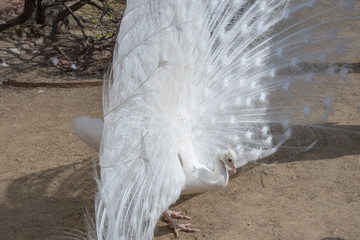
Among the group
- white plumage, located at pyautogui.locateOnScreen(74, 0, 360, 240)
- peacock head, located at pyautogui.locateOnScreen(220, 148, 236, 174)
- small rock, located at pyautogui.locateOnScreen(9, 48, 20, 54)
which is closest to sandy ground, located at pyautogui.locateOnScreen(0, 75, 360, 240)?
white plumage, located at pyautogui.locateOnScreen(74, 0, 360, 240)

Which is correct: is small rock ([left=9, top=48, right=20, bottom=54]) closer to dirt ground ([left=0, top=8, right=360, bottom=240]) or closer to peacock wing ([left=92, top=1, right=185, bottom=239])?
dirt ground ([left=0, top=8, right=360, bottom=240])

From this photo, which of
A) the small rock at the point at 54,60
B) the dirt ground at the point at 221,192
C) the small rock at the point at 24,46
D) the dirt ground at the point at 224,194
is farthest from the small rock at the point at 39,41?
the dirt ground at the point at 224,194

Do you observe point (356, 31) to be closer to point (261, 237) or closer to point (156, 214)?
point (261, 237)

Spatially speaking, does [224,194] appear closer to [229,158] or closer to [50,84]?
[229,158]

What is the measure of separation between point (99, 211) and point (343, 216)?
7.03ft

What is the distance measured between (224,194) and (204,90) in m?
1.01

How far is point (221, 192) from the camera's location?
14.8 feet

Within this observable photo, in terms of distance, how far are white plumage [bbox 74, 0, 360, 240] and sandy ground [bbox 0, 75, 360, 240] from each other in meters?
0.30

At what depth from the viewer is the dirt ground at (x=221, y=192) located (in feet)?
13.1

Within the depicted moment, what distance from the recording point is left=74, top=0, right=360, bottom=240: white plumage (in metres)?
3.24

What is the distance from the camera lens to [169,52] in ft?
11.9

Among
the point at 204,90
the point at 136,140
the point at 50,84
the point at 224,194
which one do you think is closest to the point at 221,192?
the point at 224,194

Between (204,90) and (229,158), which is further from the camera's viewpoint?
(204,90)

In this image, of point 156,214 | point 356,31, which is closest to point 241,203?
point 156,214
